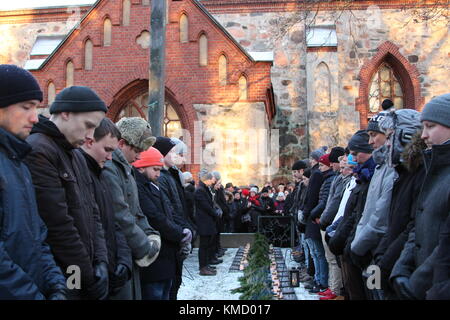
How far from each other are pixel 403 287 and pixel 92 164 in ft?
7.39

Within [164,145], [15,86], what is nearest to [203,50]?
[164,145]

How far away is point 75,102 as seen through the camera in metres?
3.07

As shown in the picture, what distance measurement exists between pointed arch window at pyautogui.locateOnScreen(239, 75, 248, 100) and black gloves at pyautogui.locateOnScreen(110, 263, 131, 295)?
Answer: 10.3 m

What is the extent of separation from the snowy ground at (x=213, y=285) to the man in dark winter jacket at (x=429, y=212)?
3.91 m

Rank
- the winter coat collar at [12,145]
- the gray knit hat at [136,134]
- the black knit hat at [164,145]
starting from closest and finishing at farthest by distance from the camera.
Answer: the winter coat collar at [12,145]
the gray knit hat at [136,134]
the black knit hat at [164,145]

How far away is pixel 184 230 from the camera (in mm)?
4926

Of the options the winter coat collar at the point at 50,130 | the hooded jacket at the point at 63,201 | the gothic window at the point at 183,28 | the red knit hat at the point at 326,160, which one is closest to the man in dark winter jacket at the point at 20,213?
the hooded jacket at the point at 63,201

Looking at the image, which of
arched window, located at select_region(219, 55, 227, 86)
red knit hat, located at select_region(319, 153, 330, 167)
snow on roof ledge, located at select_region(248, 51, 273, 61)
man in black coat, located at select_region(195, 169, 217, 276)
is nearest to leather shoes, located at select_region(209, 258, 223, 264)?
man in black coat, located at select_region(195, 169, 217, 276)

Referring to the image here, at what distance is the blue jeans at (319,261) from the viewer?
24.0 feet

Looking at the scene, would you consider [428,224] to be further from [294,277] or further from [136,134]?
[294,277]

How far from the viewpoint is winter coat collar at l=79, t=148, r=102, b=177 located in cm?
349

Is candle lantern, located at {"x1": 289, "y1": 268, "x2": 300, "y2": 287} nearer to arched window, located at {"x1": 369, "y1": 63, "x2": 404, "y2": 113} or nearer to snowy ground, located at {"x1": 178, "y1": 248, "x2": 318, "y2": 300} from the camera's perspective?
snowy ground, located at {"x1": 178, "y1": 248, "x2": 318, "y2": 300}

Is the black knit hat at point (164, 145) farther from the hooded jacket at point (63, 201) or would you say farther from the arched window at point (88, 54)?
the arched window at point (88, 54)

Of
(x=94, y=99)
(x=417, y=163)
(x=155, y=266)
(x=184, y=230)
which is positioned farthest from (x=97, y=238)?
(x=417, y=163)
